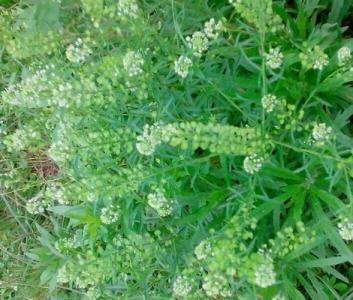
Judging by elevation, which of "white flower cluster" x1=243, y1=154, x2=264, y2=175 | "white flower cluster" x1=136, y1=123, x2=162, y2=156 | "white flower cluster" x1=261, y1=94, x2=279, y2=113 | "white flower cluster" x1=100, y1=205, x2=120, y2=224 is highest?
"white flower cluster" x1=261, y1=94, x2=279, y2=113

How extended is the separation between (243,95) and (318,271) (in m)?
1.09

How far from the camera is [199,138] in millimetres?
1783

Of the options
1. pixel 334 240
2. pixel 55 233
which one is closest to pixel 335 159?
pixel 334 240

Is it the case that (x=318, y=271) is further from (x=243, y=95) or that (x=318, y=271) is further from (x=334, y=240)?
(x=243, y=95)

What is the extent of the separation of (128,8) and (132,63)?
0.21m

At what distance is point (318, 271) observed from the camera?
284cm

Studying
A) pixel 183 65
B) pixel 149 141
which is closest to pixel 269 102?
pixel 183 65

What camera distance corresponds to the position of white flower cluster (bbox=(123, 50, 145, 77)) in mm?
2084

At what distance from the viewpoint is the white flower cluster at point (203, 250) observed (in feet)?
6.28

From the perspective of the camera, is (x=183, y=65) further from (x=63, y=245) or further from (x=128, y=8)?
(x=63, y=245)

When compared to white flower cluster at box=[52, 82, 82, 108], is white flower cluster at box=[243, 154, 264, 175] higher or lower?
lower

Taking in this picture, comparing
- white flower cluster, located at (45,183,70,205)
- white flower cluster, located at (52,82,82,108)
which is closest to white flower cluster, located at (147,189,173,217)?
white flower cluster, located at (45,183,70,205)

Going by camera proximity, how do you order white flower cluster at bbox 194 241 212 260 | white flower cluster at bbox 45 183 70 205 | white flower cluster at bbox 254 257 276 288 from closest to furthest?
1. white flower cluster at bbox 254 257 276 288
2. white flower cluster at bbox 194 241 212 260
3. white flower cluster at bbox 45 183 70 205

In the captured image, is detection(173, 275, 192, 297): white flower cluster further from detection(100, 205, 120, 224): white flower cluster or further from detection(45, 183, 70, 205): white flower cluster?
detection(45, 183, 70, 205): white flower cluster
